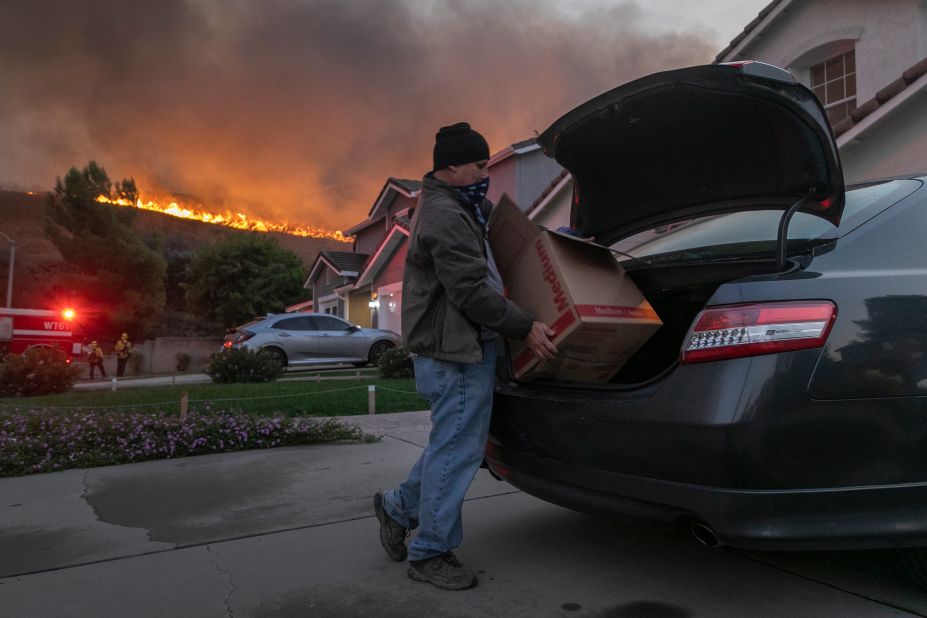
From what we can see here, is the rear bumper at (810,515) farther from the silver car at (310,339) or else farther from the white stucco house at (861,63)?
the silver car at (310,339)

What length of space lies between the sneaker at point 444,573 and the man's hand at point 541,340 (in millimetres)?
909

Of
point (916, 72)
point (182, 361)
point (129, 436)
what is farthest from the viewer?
point (182, 361)

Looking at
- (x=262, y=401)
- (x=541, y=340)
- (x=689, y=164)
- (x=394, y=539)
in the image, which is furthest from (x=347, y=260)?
(x=541, y=340)

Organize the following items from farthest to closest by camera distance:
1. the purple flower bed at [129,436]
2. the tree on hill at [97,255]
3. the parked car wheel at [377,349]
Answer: the tree on hill at [97,255] → the parked car wheel at [377,349] → the purple flower bed at [129,436]

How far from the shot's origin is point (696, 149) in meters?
2.88

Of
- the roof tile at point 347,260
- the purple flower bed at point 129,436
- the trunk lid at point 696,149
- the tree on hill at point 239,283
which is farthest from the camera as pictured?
the tree on hill at point 239,283

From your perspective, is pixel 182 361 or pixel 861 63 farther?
pixel 182 361

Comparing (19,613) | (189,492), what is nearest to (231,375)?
(189,492)

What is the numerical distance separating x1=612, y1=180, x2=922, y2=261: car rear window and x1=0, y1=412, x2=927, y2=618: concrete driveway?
4.24ft

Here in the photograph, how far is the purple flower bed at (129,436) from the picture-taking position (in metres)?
5.20

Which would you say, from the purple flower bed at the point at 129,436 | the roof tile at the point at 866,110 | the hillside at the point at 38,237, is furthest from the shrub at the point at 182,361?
the hillside at the point at 38,237

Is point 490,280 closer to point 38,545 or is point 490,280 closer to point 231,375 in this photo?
point 38,545

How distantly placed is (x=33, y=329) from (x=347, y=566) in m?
24.5

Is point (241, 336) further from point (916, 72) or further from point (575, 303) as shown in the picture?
point (575, 303)
